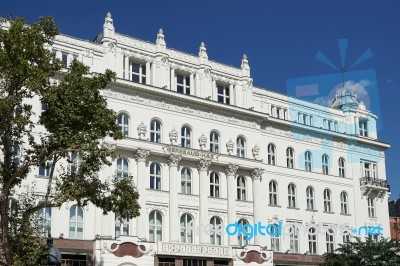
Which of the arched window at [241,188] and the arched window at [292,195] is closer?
the arched window at [241,188]

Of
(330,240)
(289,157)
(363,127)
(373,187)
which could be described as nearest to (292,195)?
(289,157)

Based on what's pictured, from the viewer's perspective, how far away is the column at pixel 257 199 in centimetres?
5234

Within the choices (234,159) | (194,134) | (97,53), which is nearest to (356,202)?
(234,159)

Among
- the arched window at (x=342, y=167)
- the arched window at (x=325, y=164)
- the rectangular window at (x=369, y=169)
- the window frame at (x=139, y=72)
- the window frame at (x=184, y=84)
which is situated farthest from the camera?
the rectangular window at (x=369, y=169)

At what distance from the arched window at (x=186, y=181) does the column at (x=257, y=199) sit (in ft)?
19.2

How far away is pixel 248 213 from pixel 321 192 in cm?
956

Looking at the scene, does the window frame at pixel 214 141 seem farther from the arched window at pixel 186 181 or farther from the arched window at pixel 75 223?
the arched window at pixel 75 223

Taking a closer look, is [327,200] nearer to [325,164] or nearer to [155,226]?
[325,164]

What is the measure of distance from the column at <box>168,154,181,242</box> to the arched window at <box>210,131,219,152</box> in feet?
13.6

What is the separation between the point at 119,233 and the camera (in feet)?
152

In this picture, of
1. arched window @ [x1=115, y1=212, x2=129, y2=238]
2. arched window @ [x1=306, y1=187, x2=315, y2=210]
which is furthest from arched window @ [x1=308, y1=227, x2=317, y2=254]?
arched window @ [x1=115, y1=212, x2=129, y2=238]

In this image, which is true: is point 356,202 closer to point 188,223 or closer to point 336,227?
point 336,227

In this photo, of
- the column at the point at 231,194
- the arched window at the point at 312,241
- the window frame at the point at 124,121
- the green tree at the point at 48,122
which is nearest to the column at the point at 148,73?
the window frame at the point at 124,121

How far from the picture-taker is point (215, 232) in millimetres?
50844
